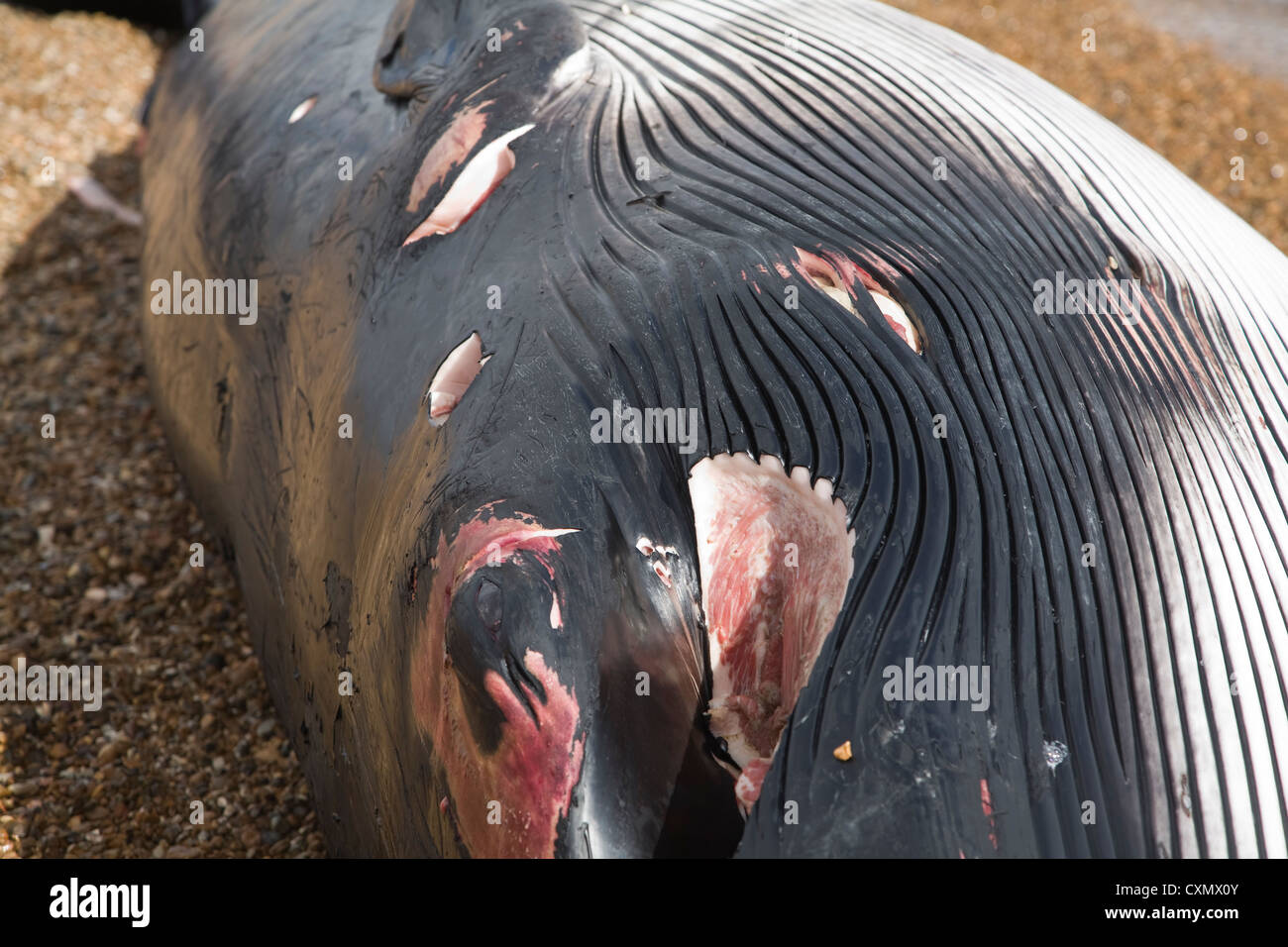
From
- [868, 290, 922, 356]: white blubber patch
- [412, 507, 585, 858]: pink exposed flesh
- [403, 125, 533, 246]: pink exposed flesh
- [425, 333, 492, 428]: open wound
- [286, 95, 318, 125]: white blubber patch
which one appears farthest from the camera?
[286, 95, 318, 125]: white blubber patch

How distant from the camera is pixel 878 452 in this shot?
74.3 inches

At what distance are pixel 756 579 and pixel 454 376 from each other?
803mm

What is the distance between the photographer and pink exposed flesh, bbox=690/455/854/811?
190 cm

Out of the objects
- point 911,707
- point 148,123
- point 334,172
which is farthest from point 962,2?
point 911,707

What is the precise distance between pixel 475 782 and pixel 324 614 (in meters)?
0.85

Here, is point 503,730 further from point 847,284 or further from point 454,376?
point 847,284

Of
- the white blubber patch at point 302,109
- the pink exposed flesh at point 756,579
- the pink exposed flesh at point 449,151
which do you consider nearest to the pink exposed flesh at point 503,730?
the pink exposed flesh at point 756,579

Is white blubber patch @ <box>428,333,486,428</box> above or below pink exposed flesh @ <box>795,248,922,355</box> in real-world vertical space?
below

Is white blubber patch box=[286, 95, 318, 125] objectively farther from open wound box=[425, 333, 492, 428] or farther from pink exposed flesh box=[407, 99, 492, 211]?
open wound box=[425, 333, 492, 428]

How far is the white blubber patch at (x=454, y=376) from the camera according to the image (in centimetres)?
228

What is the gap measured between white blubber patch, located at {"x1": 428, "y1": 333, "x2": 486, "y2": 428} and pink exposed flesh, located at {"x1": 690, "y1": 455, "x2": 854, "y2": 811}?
1.95 ft

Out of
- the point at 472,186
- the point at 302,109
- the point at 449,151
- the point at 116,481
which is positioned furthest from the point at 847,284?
the point at 116,481

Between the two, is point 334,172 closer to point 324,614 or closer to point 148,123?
point 324,614

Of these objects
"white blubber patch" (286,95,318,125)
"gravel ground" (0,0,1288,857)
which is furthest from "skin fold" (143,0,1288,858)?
"gravel ground" (0,0,1288,857)
